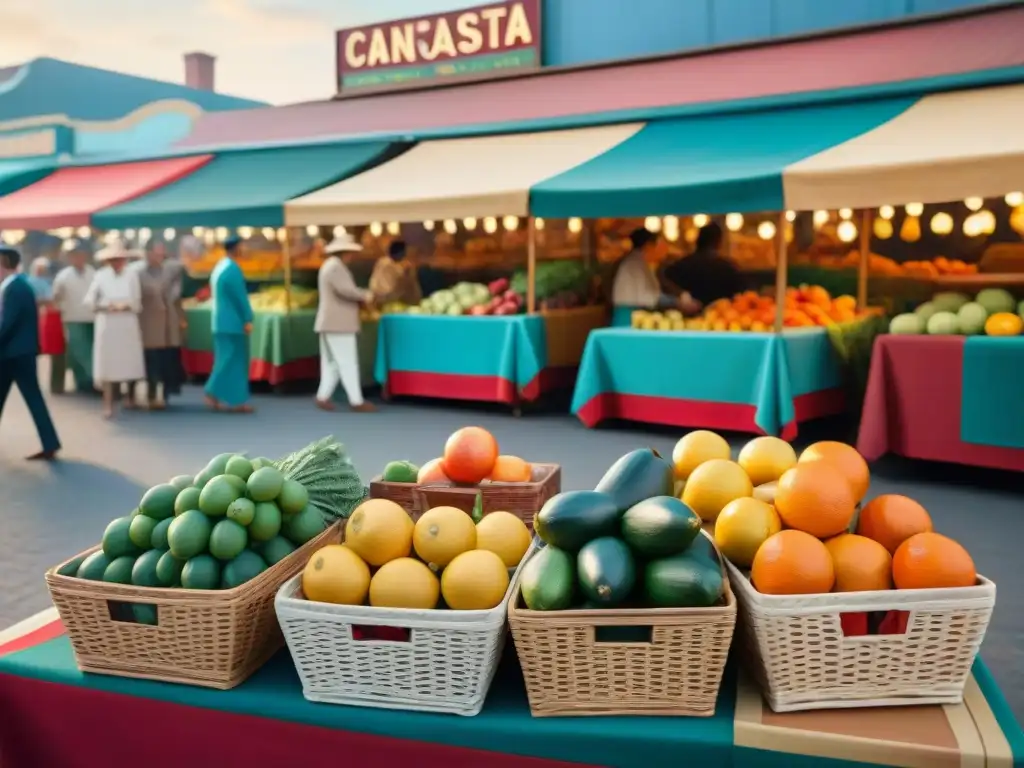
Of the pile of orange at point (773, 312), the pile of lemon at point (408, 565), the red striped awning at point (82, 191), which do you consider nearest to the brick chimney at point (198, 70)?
the red striped awning at point (82, 191)

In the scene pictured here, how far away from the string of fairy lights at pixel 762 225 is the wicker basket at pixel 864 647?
5219 millimetres

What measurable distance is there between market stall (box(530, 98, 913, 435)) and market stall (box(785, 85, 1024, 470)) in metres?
0.62

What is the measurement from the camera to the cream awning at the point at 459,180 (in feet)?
30.2

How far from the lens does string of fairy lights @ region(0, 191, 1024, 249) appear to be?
8.60m

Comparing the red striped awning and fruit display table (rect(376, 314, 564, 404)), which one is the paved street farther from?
the red striped awning

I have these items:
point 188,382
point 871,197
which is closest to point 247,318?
point 188,382

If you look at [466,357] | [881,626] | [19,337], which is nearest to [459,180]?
[466,357]

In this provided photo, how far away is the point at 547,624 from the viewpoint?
184 centimetres

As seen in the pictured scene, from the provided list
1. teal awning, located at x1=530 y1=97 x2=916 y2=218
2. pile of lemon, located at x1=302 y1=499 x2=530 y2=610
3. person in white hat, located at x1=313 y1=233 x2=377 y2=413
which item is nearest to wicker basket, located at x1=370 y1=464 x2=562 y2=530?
pile of lemon, located at x1=302 y1=499 x2=530 y2=610

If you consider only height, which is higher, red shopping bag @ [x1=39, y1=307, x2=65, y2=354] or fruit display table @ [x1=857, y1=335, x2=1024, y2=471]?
red shopping bag @ [x1=39, y1=307, x2=65, y2=354]

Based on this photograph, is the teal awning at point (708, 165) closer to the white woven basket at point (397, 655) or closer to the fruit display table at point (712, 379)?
the fruit display table at point (712, 379)

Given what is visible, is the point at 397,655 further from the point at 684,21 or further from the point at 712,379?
the point at 684,21

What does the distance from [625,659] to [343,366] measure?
8294 mm

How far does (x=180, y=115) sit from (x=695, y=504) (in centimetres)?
1892
